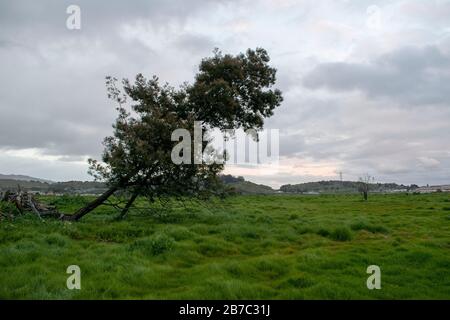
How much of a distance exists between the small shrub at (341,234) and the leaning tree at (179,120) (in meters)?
6.92

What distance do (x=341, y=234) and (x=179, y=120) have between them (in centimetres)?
1029

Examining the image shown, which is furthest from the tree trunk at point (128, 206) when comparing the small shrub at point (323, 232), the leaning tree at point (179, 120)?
the small shrub at point (323, 232)

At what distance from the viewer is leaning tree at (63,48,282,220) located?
21688mm

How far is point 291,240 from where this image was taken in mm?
17953

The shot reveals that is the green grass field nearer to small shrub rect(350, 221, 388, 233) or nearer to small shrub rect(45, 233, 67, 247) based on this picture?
small shrub rect(45, 233, 67, 247)

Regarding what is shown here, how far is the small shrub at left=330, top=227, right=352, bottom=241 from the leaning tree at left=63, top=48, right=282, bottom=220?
22.7 feet

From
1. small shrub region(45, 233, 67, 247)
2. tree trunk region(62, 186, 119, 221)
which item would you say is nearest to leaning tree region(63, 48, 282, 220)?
tree trunk region(62, 186, 119, 221)

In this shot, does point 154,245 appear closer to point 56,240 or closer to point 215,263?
point 215,263

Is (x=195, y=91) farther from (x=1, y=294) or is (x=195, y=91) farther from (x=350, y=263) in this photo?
(x=1, y=294)

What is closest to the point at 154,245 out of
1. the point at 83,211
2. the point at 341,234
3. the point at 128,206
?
the point at 341,234

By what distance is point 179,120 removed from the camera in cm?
2219
